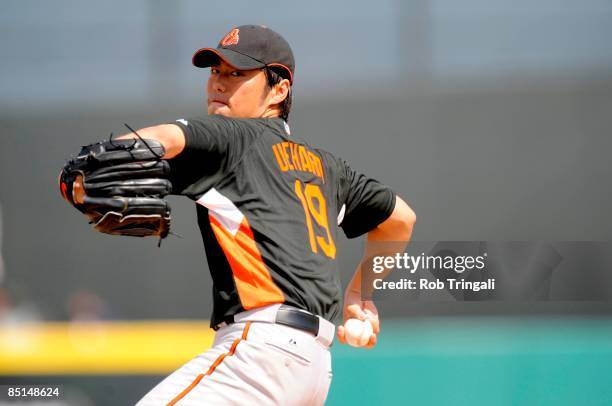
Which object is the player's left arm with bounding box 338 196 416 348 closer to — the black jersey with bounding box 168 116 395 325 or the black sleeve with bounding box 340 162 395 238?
the black sleeve with bounding box 340 162 395 238

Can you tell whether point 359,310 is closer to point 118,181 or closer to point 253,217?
point 253,217

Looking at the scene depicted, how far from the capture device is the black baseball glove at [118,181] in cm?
199

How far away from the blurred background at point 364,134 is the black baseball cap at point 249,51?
13.1ft

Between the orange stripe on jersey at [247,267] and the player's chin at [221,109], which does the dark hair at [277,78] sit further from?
the orange stripe on jersey at [247,267]

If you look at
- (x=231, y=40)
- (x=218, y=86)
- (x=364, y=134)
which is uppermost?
(x=231, y=40)

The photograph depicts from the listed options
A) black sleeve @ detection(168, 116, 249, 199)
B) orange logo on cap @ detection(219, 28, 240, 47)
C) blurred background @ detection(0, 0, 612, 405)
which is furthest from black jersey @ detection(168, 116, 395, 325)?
blurred background @ detection(0, 0, 612, 405)

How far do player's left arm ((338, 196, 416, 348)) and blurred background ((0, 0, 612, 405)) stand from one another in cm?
352

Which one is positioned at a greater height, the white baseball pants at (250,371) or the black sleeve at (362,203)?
the black sleeve at (362,203)

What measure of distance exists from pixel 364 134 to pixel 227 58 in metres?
5.95

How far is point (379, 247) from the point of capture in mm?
2791

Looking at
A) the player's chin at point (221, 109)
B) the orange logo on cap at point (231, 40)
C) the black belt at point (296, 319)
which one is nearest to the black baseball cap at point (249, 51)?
the orange logo on cap at point (231, 40)

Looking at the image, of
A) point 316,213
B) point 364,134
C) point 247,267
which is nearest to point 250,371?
point 247,267

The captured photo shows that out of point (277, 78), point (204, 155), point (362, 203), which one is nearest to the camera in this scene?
point (204, 155)

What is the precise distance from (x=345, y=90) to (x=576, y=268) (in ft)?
9.03
